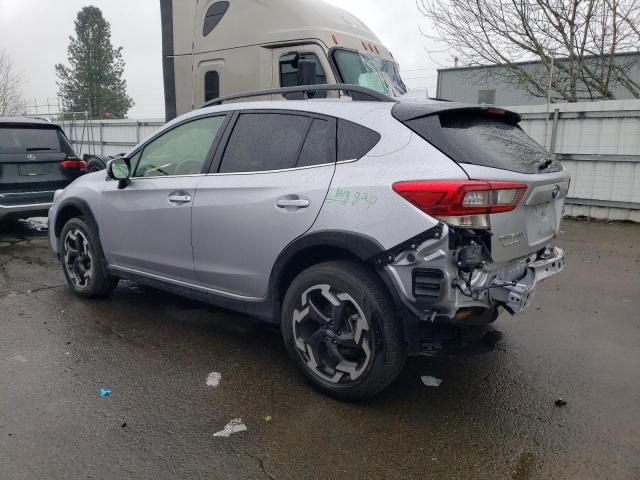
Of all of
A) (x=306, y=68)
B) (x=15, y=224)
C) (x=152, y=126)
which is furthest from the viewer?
(x=152, y=126)

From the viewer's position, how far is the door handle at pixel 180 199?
3.61m

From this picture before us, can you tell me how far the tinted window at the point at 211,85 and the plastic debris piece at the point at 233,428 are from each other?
19.2ft

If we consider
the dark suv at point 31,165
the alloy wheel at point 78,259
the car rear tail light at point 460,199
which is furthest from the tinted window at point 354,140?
the dark suv at point 31,165

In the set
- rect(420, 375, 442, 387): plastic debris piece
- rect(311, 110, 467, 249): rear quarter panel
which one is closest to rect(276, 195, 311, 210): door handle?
rect(311, 110, 467, 249): rear quarter panel

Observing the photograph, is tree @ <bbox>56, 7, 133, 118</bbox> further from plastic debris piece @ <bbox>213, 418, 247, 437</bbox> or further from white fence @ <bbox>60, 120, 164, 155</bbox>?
plastic debris piece @ <bbox>213, 418, 247, 437</bbox>

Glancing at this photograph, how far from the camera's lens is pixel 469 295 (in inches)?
101

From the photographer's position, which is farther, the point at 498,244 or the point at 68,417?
the point at 68,417

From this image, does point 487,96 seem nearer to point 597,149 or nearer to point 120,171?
point 597,149

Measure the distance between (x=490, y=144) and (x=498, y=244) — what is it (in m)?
0.63

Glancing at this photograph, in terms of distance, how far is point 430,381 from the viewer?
129 inches

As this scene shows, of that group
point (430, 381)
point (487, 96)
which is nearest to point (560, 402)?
point (430, 381)

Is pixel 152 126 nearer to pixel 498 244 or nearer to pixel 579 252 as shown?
pixel 579 252

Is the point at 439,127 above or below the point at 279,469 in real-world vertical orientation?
above

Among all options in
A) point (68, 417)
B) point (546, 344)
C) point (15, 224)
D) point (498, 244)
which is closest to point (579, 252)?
point (546, 344)
